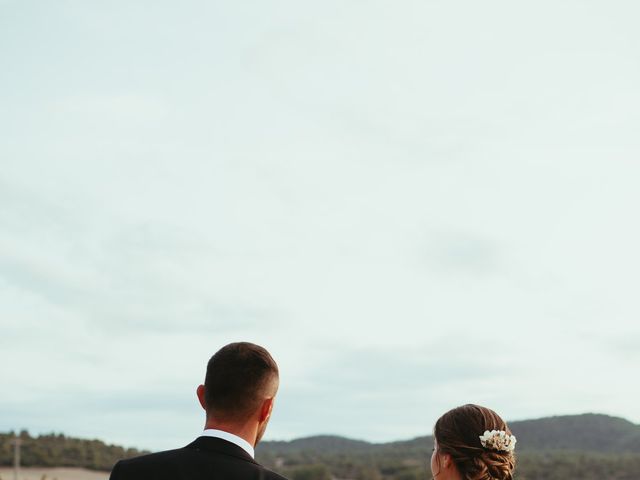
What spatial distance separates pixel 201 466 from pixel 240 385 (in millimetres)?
372

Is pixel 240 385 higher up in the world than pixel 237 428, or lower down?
higher up

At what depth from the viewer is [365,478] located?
47.9m

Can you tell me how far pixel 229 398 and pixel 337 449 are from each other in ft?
320

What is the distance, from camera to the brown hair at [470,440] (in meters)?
5.44

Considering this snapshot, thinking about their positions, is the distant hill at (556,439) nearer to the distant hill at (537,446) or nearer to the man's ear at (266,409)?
the distant hill at (537,446)

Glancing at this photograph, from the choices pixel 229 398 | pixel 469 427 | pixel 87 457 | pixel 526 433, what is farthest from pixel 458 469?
pixel 526 433

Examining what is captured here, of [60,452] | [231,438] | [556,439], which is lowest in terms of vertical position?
[231,438]

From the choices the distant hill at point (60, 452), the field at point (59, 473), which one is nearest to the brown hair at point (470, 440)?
the field at point (59, 473)

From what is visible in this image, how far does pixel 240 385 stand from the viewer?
4.26m

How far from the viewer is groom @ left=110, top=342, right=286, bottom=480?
4.22 m

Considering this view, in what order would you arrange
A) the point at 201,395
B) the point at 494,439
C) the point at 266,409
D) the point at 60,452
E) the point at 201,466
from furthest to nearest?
the point at 60,452 < the point at 494,439 < the point at 201,395 < the point at 266,409 < the point at 201,466

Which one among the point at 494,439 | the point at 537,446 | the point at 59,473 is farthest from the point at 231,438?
the point at 537,446

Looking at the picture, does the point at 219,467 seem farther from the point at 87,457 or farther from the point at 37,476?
the point at 87,457

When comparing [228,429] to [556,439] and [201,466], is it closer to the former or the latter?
[201,466]
